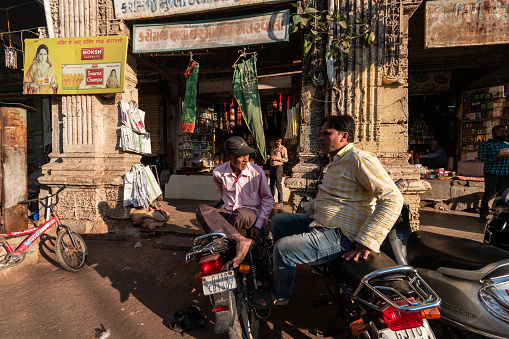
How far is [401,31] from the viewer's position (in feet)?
14.5

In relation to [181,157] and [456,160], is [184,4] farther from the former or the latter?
[456,160]

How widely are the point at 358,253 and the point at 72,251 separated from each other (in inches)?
168

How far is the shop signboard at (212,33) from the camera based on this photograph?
5059 millimetres

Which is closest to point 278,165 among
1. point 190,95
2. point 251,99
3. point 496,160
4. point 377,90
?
point 251,99

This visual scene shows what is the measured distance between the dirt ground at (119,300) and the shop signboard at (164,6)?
474cm

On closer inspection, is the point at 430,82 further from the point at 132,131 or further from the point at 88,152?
the point at 88,152

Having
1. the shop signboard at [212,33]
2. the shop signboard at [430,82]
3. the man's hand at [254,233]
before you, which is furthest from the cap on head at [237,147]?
the shop signboard at [430,82]

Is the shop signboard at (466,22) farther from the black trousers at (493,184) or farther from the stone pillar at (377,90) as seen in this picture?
the black trousers at (493,184)

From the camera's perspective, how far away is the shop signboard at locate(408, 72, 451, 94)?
329 inches

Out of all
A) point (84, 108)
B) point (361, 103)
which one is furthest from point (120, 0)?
point (361, 103)

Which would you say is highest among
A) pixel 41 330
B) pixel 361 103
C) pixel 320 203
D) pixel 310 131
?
pixel 361 103

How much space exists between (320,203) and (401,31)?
3.95m

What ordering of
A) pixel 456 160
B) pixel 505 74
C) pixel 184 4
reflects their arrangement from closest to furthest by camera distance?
pixel 184 4 → pixel 505 74 → pixel 456 160

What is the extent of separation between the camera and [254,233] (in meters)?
2.62
